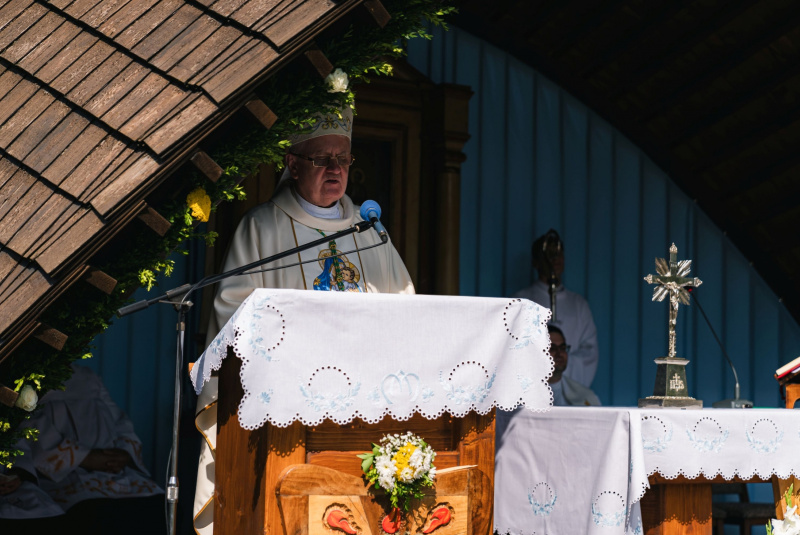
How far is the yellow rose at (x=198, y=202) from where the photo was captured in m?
3.77

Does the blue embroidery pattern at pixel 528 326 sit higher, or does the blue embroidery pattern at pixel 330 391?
the blue embroidery pattern at pixel 528 326

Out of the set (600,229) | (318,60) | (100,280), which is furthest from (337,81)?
(600,229)

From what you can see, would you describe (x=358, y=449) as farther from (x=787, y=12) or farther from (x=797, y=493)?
(x=787, y=12)

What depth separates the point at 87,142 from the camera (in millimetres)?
3785

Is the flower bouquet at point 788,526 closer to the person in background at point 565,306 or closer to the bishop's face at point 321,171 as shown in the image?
the bishop's face at point 321,171

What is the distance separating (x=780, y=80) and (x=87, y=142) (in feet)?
16.5

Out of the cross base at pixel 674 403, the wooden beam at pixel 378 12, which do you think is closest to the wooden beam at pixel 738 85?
the cross base at pixel 674 403

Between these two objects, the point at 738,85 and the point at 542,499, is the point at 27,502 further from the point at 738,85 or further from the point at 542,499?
the point at 738,85

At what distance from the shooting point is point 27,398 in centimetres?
358

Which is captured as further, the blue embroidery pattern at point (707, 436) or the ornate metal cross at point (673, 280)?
the ornate metal cross at point (673, 280)

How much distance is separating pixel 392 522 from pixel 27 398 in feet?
4.59

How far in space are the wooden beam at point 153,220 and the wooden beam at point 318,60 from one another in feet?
2.62

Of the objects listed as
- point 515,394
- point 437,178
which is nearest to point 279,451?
point 515,394

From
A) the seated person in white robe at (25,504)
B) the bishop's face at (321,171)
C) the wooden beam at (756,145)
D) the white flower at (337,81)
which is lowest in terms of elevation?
the seated person in white robe at (25,504)
